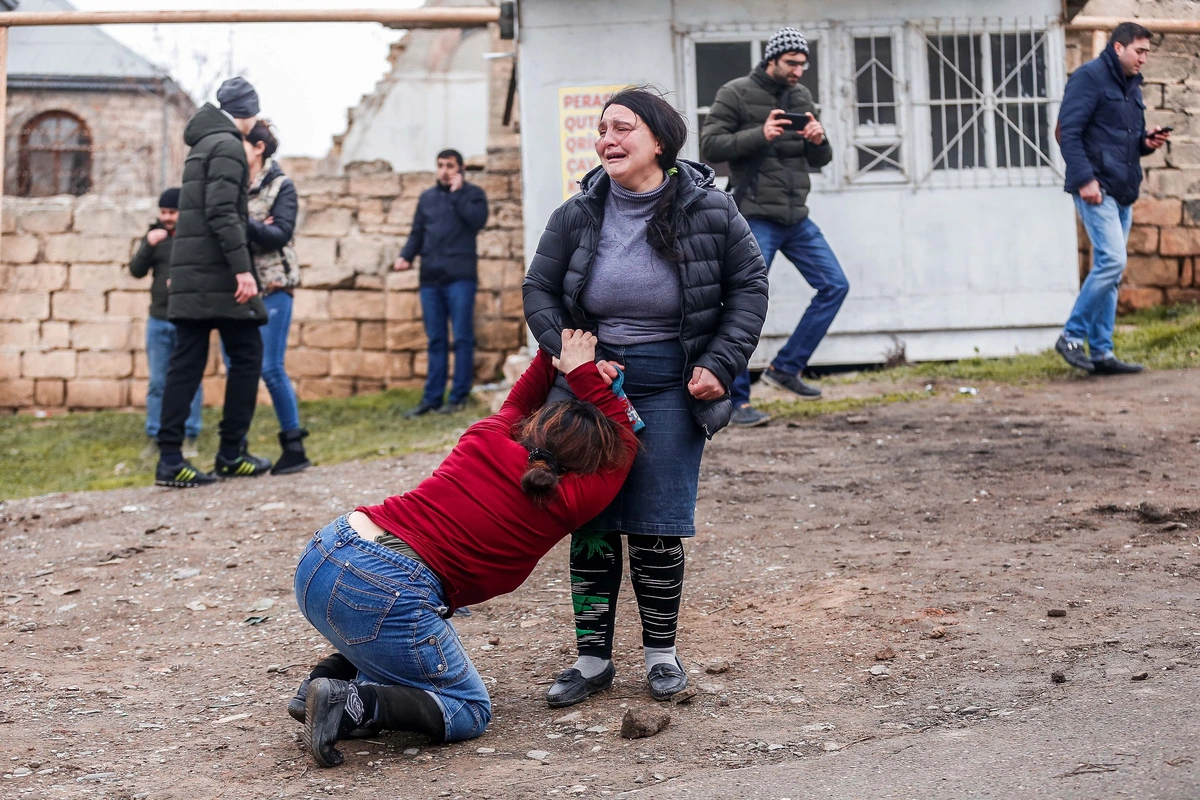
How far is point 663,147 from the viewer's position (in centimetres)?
318

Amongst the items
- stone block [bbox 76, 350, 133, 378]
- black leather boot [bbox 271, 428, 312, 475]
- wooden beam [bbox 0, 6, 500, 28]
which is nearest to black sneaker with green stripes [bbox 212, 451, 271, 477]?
black leather boot [bbox 271, 428, 312, 475]

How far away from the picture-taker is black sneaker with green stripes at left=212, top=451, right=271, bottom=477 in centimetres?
650

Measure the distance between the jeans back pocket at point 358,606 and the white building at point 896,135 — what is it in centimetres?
601

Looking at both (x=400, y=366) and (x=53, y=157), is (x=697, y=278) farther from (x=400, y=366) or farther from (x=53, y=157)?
(x=53, y=157)

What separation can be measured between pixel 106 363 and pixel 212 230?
5808mm

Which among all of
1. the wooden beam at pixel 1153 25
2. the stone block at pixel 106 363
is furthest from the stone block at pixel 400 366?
the wooden beam at pixel 1153 25

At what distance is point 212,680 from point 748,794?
190 cm

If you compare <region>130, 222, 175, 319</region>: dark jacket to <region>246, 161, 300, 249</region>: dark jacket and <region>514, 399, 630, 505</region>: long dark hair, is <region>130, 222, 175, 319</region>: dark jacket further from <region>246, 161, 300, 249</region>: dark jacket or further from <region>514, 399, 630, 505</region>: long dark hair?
<region>514, 399, 630, 505</region>: long dark hair

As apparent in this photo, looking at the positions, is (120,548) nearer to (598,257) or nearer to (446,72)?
(598,257)

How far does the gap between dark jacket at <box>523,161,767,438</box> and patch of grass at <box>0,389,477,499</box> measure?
13.0 feet

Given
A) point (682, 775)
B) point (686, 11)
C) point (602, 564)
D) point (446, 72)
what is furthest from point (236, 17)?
point (446, 72)

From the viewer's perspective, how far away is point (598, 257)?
3213 millimetres

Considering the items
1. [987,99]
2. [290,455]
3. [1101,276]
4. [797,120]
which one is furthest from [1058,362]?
[290,455]

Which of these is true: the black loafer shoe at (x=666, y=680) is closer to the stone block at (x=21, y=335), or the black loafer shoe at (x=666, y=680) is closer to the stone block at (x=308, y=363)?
the stone block at (x=308, y=363)
